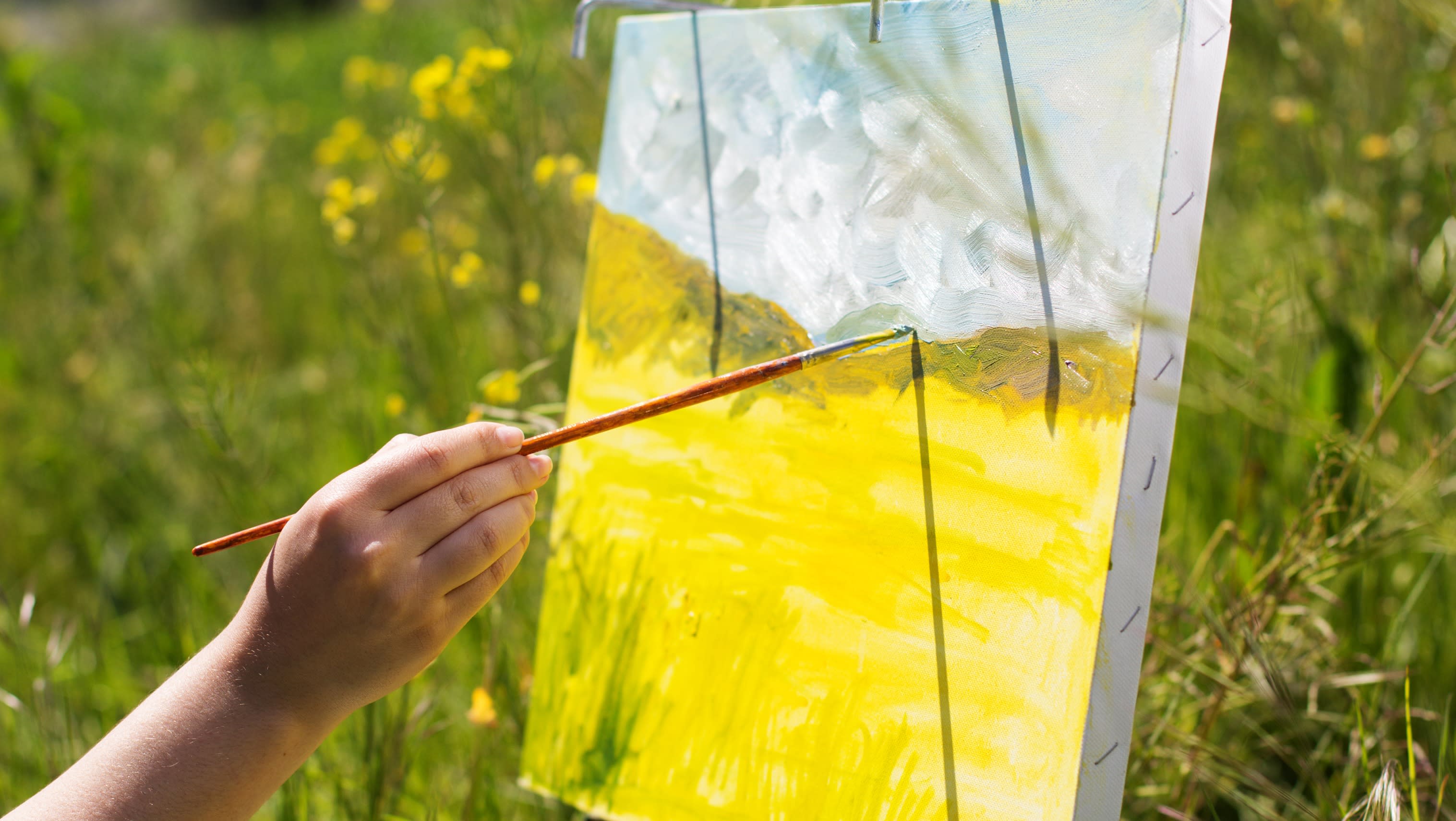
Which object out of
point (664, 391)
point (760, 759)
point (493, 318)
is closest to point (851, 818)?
point (760, 759)

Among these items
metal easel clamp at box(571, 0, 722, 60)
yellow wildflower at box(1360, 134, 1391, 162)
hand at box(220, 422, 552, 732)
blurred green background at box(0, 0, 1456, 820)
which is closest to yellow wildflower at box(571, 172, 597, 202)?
blurred green background at box(0, 0, 1456, 820)

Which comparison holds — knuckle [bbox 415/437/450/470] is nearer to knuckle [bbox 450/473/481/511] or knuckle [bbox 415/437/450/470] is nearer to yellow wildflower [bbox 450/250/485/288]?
knuckle [bbox 450/473/481/511]

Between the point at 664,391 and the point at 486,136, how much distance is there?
756mm

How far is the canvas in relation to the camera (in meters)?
0.61

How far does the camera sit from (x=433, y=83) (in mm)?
1217

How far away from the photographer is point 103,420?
202 centimetres

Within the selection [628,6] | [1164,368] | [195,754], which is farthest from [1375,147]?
[195,754]

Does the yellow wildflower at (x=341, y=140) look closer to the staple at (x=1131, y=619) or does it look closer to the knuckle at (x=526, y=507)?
the knuckle at (x=526, y=507)

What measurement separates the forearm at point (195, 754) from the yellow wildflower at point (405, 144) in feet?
2.09

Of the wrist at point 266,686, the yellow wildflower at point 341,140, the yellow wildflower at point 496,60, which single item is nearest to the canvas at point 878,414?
the yellow wildflower at point 496,60

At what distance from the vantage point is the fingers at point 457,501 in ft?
2.15

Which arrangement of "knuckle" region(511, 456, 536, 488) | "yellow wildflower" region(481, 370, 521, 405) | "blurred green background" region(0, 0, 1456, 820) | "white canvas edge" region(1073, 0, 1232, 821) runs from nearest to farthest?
"white canvas edge" region(1073, 0, 1232, 821)
"knuckle" region(511, 456, 536, 488)
"blurred green background" region(0, 0, 1456, 820)
"yellow wildflower" region(481, 370, 521, 405)

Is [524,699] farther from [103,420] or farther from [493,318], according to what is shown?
[103,420]

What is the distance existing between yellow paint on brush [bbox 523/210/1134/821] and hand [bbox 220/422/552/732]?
236 millimetres
